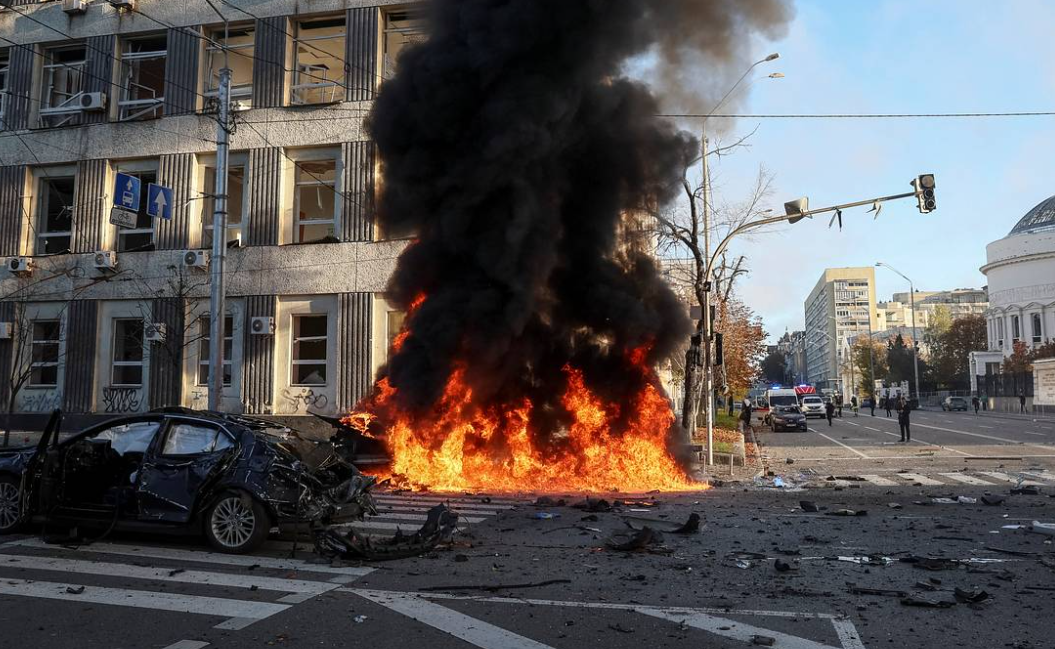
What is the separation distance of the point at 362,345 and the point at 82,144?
1143cm

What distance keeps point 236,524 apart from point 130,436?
1704 millimetres

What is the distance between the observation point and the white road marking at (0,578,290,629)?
17.5ft

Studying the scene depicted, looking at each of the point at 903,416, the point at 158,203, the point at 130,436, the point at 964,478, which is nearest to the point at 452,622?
the point at 130,436

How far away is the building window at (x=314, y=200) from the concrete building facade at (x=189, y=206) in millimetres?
47

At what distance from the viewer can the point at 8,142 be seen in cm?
2369

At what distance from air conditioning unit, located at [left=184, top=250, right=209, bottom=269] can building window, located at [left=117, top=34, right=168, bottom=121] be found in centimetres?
494

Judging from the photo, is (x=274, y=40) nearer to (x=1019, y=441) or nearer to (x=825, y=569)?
(x=825, y=569)

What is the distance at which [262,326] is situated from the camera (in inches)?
835

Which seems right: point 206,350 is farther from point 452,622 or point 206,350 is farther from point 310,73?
point 452,622

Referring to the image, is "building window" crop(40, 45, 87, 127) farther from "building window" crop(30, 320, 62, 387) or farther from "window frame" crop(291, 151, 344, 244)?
"window frame" crop(291, 151, 344, 244)

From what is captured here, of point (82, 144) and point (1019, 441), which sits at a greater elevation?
point (82, 144)

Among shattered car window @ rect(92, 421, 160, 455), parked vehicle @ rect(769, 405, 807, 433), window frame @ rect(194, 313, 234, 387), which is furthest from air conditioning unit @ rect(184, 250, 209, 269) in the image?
parked vehicle @ rect(769, 405, 807, 433)

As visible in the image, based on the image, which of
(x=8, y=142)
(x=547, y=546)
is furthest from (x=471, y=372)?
(x=8, y=142)

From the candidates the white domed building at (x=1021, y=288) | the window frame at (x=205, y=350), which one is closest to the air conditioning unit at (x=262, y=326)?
the window frame at (x=205, y=350)
